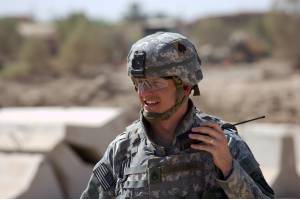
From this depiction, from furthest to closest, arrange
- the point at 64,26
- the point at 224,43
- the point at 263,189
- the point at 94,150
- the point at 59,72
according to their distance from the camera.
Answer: the point at 224,43 < the point at 64,26 < the point at 59,72 < the point at 94,150 < the point at 263,189

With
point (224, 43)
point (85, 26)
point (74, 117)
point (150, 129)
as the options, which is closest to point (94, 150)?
point (74, 117)

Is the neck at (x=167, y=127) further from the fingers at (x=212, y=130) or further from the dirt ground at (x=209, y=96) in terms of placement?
the dirt ground at (x=209, y=96)

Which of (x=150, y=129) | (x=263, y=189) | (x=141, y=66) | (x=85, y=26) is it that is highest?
(x=141, y=66)

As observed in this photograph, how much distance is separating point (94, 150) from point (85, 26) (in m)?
19.6

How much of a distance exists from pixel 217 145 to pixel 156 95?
0.86 ft

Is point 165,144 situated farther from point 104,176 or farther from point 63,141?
point 63,141

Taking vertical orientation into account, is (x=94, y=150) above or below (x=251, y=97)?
above

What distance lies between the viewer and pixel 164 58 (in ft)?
6.74

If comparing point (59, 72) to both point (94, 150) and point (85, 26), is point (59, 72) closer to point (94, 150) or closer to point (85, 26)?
point (85, 26)

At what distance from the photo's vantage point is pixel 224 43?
1571 inches

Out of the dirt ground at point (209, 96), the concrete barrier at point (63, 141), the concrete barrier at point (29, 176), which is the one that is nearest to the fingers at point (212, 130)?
the concrete barrier at point (29, 176)

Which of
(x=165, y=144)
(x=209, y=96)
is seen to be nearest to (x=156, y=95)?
(x=165, y=144)

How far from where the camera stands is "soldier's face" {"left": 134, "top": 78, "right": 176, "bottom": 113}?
2037 mm

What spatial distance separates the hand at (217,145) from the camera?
1890mm
